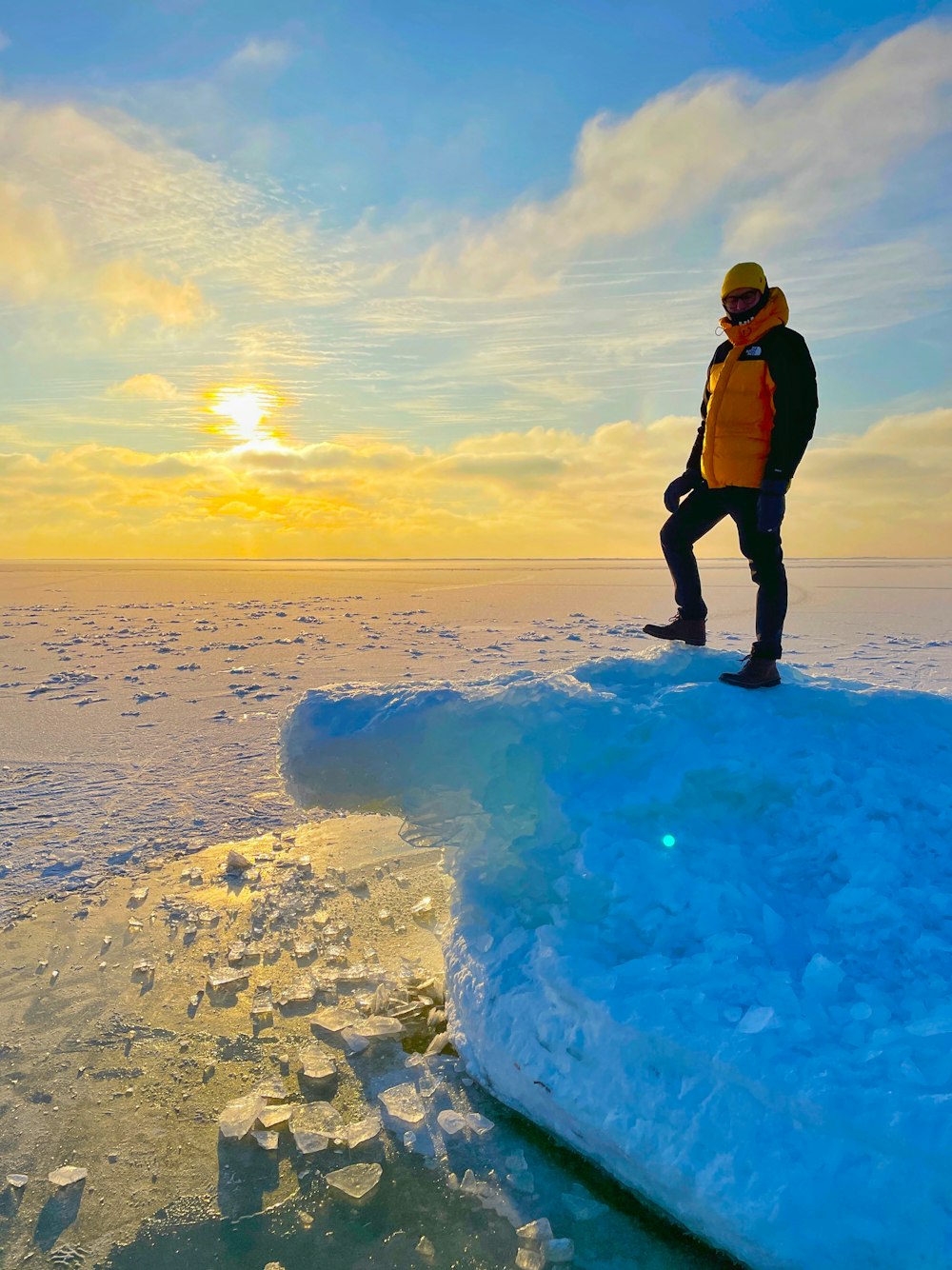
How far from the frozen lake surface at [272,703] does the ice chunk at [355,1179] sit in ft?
0.13

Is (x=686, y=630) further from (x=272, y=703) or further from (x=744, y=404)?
(x=272, y=703)

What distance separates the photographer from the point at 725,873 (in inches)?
106

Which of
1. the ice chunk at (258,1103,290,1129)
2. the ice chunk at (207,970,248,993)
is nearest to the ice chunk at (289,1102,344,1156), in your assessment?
the ice chunk at (258,1103,290,1129)

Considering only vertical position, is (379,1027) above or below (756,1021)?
below

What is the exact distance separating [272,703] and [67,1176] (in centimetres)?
567

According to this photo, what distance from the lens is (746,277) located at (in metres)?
3.59

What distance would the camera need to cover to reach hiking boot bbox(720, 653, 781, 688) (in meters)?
3.44

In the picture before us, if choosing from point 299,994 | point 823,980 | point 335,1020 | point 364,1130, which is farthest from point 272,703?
point 823,980

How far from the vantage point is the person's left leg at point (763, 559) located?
365 centimetres

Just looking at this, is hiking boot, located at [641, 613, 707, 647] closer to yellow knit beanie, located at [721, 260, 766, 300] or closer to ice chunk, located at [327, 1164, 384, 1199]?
yellow knit beanie, located at [721, 260, 766, 300]

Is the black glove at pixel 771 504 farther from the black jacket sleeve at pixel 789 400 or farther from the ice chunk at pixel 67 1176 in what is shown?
A: the ice chunk at pixel 67 1176

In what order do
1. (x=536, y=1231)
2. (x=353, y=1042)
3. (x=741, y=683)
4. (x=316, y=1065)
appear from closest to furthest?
(x=536, y=1231)
(x=316, y=1065)
(x=353, y=1042)
(x=741, y=683)

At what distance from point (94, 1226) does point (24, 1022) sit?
1.06 meters

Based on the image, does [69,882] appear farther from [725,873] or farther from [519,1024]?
[725,873]
